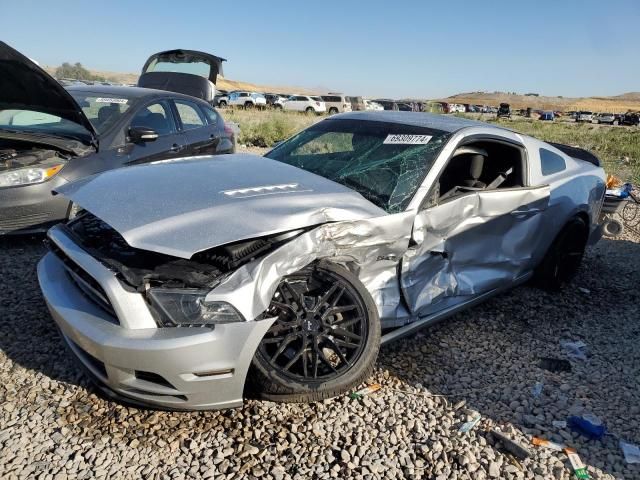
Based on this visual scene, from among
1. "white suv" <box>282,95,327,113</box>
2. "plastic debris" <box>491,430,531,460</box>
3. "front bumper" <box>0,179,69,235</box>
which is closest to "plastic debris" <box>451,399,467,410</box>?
"plastic debris" <box>491,430,531,460</box>

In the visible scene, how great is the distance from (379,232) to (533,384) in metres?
1.40

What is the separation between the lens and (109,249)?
101 inches

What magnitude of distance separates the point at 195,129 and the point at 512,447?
5.09m

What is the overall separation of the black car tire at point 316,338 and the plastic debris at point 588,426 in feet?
3.86

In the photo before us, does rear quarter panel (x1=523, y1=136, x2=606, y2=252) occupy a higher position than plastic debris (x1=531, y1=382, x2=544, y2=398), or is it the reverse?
rear quarter panel (x1=523, y1=136, x2=606, y2=252)

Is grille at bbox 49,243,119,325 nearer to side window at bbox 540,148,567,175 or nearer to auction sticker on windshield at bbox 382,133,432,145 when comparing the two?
auction sticker on windshield at bbox 382,133,432,145

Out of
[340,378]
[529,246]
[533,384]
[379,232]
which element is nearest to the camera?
[340,378]

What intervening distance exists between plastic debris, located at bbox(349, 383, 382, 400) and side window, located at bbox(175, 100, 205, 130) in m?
4.30

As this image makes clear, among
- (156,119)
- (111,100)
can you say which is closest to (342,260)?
(156,119)

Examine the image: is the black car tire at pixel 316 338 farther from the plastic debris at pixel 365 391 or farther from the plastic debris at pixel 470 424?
the plastic debris at pixel 470 424

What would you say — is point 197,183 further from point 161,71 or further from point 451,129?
point 161,71

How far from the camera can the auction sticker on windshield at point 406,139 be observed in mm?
3465

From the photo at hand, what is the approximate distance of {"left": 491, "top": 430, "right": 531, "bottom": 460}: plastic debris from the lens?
2.43 m

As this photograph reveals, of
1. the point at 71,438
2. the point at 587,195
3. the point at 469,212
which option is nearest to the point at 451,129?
the point at 469,212
